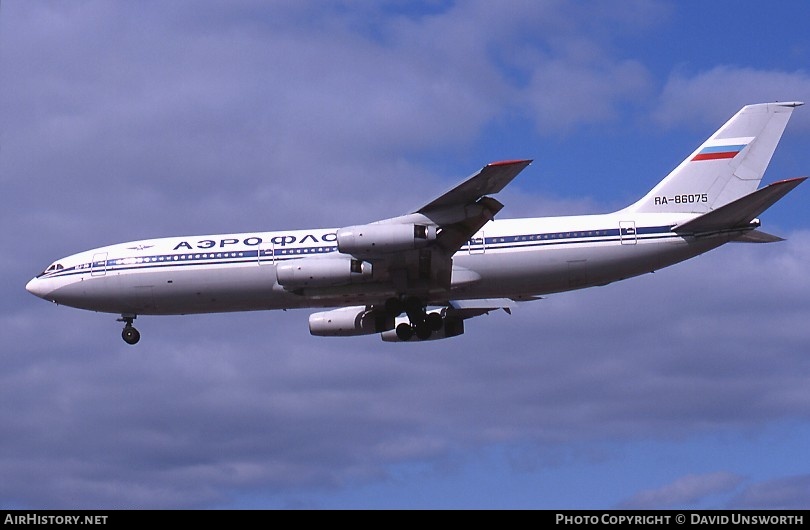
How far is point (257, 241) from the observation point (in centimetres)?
3991

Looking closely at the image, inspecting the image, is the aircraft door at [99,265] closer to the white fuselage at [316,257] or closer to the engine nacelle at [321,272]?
the white fuselage at [316,257]

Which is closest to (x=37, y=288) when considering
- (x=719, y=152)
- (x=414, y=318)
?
(x=414, y=318)

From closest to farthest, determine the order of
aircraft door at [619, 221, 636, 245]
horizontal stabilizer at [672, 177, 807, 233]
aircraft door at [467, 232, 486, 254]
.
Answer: horizontal stabilizer at [672, 177, 807, 233], aircraft door at [619, 221, 636, 245], aircraft door at [467, 232, 486, 254]

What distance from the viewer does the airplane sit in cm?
3650

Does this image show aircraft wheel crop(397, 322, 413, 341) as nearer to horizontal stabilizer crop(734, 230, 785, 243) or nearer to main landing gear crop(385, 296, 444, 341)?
main landing gear crop(385, 296, 444, 341)

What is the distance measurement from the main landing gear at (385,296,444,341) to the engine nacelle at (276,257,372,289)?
7.88ft

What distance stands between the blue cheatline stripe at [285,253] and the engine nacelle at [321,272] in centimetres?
158

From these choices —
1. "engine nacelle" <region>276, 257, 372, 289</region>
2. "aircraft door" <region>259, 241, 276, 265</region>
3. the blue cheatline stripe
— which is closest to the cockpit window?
the blue cheatline stripe

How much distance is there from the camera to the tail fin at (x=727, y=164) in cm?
3906

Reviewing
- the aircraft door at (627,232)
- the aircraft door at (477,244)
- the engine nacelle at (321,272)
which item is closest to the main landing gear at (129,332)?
the engine nacelle at (321,272)

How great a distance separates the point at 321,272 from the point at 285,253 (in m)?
2.61

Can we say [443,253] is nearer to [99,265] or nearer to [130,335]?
[130,335]

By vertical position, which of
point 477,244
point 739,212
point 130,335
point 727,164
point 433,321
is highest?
point 727,164
